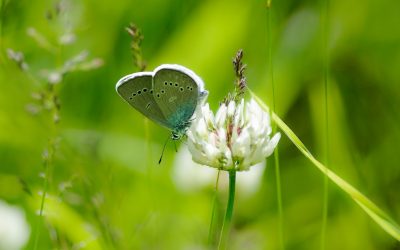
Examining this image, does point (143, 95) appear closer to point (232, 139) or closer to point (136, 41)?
point (136, 41)

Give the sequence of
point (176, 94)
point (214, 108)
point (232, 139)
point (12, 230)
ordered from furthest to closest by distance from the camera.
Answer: point (214, 108), point (12, 230), point (176, 94), point (232, 139)

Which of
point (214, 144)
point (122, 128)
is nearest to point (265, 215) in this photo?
point (122, 128)

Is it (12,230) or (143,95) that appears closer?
(143,95)

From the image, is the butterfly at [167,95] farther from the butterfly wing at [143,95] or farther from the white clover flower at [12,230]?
the white clover flower at [12,230]

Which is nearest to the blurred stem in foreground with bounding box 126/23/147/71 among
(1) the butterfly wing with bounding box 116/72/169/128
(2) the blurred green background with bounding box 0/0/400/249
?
(1) the butterfly wing with bounding box 116/72/169/128

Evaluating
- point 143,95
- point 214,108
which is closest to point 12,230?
point 143,95

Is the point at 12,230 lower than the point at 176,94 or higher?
lower
